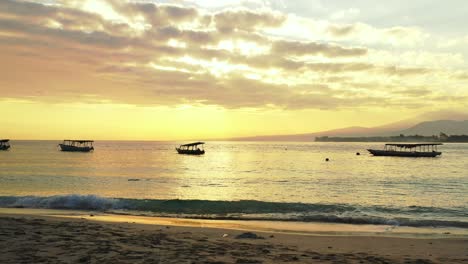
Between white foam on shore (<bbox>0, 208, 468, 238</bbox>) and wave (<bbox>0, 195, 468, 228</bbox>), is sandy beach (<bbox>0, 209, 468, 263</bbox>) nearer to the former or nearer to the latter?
white foam on shore (<bbox>0, 208, 468, 238</bbox>)

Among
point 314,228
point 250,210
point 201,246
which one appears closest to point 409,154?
point 250,210

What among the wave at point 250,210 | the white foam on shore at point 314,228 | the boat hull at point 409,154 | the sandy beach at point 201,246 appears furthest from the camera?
the boat hull at point 409,154

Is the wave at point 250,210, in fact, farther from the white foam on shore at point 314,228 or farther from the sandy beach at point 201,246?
the sandy beach at point 201,246

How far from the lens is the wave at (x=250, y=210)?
762 inches

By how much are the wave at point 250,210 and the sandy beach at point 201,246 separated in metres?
4.91

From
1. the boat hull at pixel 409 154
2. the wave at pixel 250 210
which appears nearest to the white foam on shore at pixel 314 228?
the wave at pixel 250 210

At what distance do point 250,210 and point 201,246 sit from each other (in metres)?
11.9

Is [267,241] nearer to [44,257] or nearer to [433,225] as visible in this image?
[44,257]

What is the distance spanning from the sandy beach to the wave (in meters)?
4.91

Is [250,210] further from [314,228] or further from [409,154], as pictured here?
[409,154]

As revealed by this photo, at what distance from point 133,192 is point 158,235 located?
2039cm

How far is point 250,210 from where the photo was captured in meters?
22.0

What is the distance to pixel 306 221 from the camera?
18594 millimetres

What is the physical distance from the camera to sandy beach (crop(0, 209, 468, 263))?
8.66m
